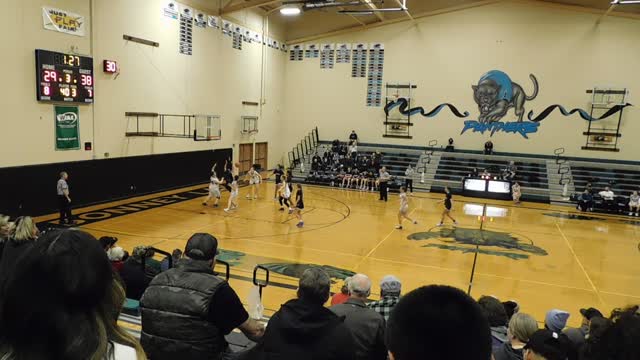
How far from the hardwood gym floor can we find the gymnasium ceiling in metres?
12.0

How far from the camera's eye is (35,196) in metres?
14.2

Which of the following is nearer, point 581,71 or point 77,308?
point 77,308

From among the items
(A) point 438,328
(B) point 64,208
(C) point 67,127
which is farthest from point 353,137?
(A) point 438,328

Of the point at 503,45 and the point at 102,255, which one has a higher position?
the point at 503,45

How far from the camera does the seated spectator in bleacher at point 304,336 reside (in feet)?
8.64

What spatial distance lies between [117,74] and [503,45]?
21.1m

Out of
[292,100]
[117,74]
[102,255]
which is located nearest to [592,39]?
[292,100]

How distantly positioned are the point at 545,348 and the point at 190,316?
2465mm

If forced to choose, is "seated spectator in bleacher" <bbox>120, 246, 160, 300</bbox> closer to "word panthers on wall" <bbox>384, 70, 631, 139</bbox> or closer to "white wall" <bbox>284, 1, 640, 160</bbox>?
"white wall" <bbox>284, 1, 640, 160</bbox>

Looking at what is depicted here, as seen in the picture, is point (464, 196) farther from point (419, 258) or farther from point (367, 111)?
point (419, 258)

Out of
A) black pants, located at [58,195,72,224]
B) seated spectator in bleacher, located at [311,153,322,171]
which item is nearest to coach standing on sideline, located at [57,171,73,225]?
black pants, located at [58,195,72,224]

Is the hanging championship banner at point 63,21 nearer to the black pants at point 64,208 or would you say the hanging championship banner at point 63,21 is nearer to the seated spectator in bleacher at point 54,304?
the black pants at point 64,208

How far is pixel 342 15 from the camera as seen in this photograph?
28938mm

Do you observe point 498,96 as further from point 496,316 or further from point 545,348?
point 545,348
